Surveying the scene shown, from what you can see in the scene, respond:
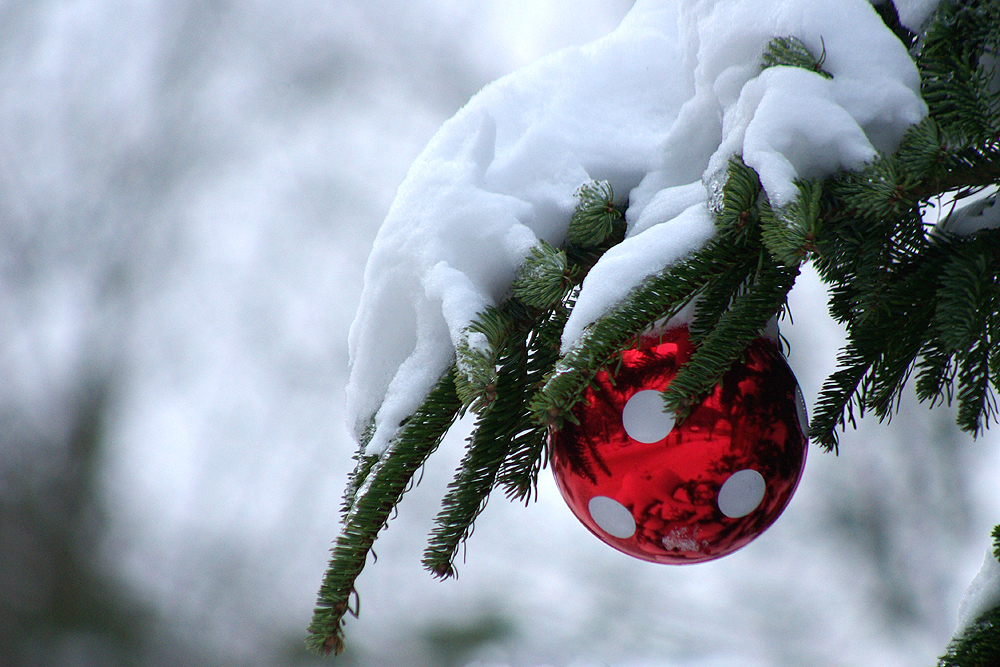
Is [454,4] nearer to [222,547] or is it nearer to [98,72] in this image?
[98,72]

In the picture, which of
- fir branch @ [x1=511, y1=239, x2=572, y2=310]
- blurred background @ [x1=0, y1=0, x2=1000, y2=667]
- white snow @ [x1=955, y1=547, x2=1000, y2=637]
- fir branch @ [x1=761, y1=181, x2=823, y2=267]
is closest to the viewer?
fir branch @ [x1=761, y1=181, x2=823, y2=267]

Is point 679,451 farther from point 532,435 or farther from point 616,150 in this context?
point 616,150

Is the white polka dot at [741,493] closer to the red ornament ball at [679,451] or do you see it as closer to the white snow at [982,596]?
the red ornament ball at [679,451]

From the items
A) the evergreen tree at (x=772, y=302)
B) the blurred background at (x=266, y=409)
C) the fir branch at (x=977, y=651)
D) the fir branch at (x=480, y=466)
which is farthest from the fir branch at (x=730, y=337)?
the blurred background at (x=266, y=409)

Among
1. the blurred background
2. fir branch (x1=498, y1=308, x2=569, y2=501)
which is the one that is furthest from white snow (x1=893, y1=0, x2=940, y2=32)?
the blurred background

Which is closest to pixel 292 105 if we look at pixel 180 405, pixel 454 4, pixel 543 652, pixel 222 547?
pixel 454 4

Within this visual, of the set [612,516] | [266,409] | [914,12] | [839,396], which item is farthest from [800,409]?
[266,409]

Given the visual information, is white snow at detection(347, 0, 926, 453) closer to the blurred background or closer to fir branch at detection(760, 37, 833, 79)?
fir branch at detection(760, 37, 833, 79)
